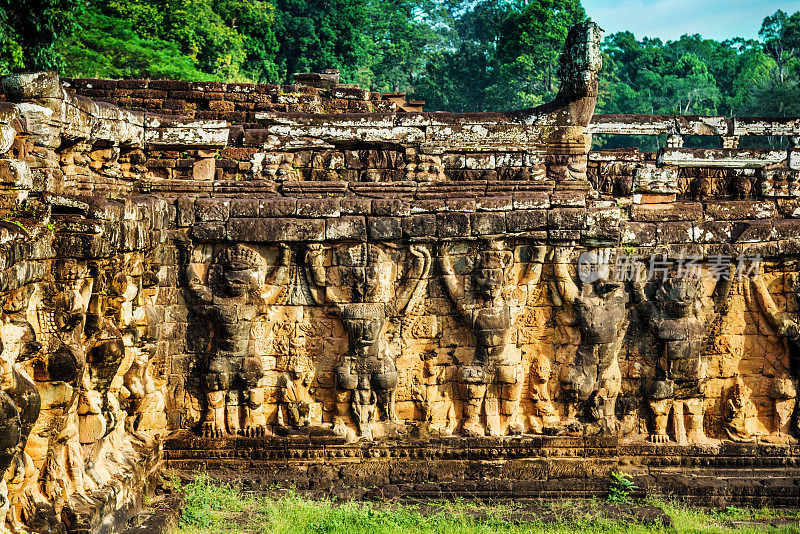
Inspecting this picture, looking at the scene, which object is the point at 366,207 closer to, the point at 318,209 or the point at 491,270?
the point at 318,209

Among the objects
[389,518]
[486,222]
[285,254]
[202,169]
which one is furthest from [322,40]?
[389,518]

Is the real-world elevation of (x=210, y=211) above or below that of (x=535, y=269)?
above

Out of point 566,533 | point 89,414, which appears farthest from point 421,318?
point 89,414

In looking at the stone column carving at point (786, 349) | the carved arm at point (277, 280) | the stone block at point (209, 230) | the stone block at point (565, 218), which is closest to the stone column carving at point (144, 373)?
the stone block at point (209, 230)

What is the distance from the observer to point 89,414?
7539mm

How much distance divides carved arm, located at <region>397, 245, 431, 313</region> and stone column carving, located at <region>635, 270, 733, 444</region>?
2.50m

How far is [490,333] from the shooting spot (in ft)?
29.9

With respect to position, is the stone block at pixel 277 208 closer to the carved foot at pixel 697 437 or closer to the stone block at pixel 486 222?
the stone block at pixel 486 222

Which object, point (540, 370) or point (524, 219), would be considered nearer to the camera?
point (524, 219)

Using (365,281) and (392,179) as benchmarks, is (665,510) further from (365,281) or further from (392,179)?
(392,179)

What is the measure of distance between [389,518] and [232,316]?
2.66 m

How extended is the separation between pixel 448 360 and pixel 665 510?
9.08 ft

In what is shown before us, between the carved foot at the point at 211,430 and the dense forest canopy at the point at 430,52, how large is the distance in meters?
9.61

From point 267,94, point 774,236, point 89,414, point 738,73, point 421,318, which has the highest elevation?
point 738,73
